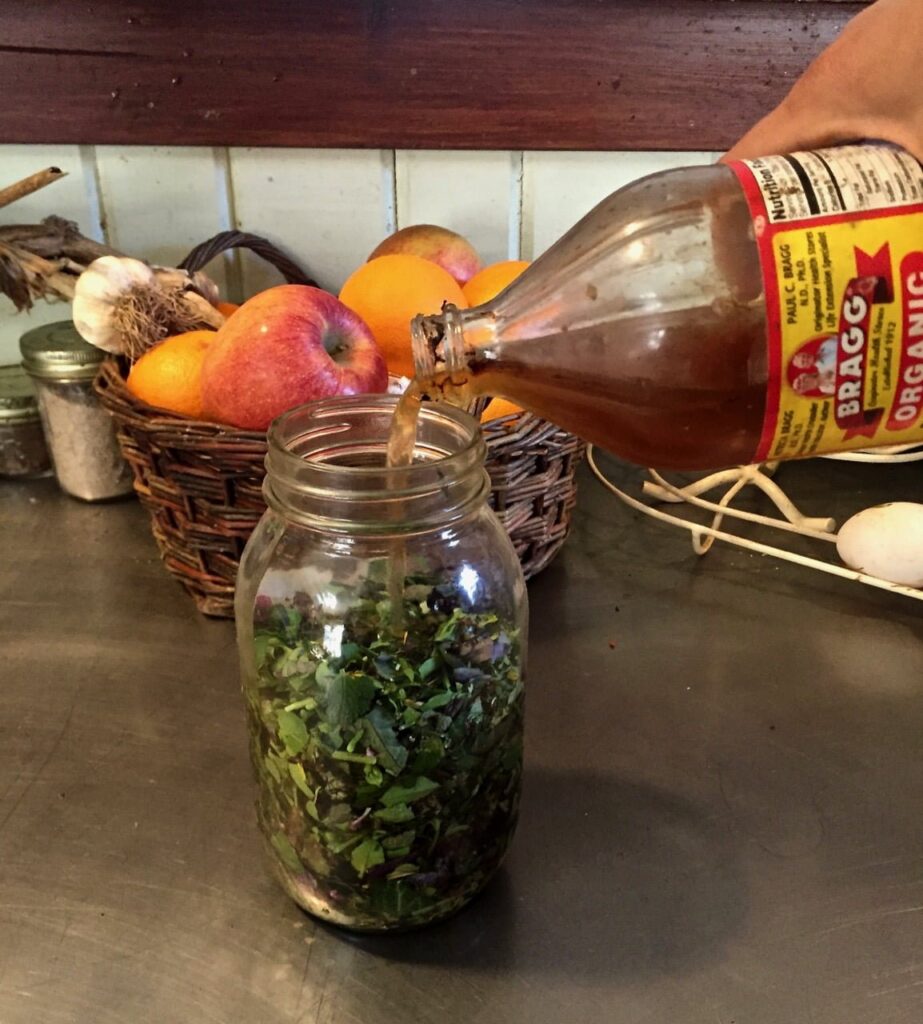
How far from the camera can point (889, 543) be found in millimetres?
708

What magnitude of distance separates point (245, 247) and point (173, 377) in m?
0.27

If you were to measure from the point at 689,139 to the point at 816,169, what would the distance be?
557 millimetres

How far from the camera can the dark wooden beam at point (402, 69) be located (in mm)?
833

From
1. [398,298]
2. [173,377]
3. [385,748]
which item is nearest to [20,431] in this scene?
[173,377]

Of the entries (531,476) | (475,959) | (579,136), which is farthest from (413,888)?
(579,136)

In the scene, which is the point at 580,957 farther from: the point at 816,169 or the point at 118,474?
the point at 118,474

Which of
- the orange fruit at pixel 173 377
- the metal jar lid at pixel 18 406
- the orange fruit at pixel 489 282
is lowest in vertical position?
the metal jar lid at pixel 18 406

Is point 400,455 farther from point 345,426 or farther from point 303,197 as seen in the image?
point 303,197

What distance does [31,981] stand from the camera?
1.44ft

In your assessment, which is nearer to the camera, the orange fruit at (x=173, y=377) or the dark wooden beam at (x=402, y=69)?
the orange fruit at (x=173, y=377)

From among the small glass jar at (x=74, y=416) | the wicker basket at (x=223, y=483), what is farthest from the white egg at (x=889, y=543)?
the small glass jar at (x=74, y=416)

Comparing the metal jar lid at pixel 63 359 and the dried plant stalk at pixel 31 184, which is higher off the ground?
the dried plant stalk at pixel 31 184

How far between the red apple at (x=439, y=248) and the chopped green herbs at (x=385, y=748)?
1.43 ft

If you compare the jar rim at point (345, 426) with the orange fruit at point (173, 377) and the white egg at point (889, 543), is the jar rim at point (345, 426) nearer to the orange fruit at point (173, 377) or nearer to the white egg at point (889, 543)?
the orange fruit at point (173, 377)
